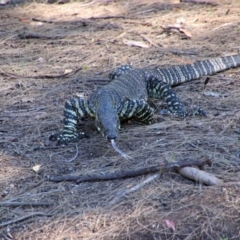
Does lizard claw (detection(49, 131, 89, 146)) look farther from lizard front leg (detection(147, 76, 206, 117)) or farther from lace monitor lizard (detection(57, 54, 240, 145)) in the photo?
lizard front leg (detection(147, 76, 206, 117))

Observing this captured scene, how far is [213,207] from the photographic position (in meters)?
4.51

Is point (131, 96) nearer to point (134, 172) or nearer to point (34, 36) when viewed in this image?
point (134, 172)

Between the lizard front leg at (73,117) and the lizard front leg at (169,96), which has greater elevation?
the lizard front leg at (73,117)

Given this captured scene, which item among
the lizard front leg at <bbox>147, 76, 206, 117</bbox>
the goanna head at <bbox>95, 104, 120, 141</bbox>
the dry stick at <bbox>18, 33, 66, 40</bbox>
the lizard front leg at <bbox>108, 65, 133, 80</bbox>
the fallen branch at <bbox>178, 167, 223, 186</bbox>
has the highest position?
the goanna head at <bbox>95, 104, 120, 141</bbox>

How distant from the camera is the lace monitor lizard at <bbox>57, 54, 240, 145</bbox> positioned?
6.12 m

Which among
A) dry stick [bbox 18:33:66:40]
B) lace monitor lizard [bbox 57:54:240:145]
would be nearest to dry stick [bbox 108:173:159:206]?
lace monitor lizard [bbox 57:54:240:145]

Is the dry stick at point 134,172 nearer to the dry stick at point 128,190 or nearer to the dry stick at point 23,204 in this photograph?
the dry stick at point 128,190

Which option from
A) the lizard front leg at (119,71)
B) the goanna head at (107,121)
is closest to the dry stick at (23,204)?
the goanna head at (107,121)

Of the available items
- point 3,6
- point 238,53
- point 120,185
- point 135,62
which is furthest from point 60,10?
point 120,185

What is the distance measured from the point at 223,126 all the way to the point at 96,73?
103 inches

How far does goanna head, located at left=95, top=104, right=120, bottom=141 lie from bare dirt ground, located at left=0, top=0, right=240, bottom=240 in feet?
0.58

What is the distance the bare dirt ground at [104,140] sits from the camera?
4.50 metres

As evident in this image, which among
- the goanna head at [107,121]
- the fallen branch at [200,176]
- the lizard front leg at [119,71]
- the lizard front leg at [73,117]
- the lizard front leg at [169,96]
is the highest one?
the goanna head at [107,121]

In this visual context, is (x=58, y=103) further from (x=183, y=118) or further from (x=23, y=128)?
(x=183, y=118)
